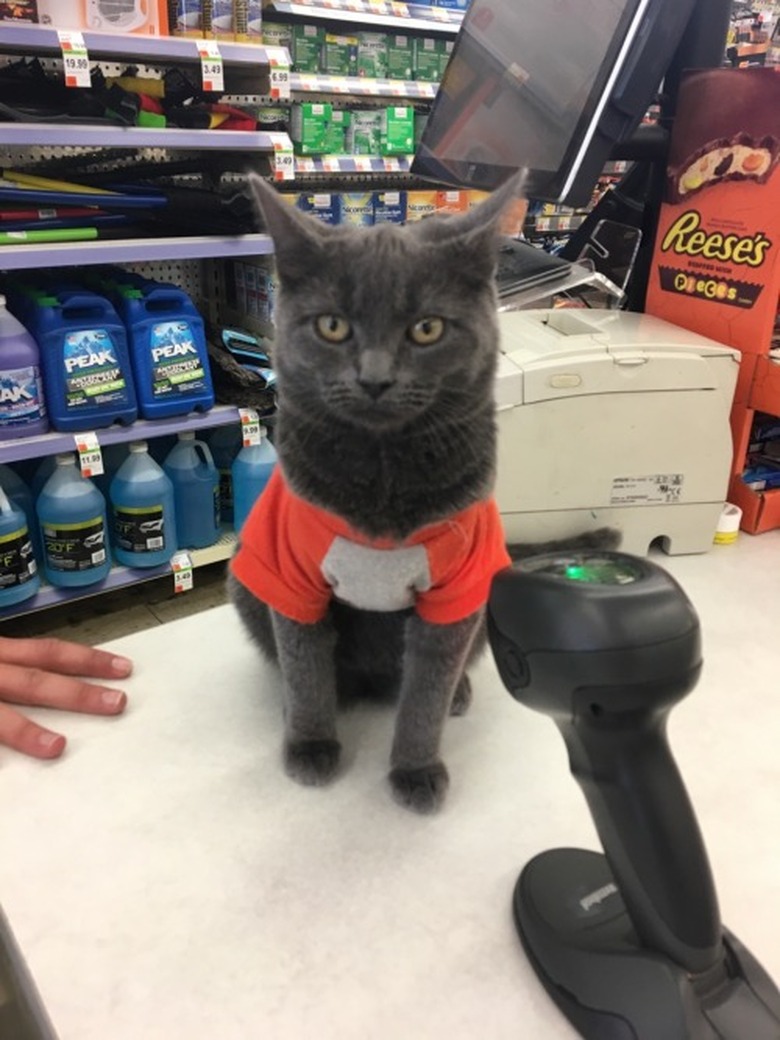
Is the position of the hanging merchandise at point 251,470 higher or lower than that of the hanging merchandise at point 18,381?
lower

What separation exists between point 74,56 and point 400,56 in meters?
1.72

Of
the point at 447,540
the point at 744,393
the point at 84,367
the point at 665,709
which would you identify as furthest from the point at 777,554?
the point at 84,367

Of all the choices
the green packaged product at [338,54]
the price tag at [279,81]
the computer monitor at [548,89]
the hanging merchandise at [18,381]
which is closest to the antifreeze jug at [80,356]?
the hanging merchandise at [18,381]

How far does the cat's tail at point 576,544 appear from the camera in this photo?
1.11 metres

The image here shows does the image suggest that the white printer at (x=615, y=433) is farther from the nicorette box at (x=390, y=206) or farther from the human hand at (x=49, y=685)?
the nicorette box at (x=390, y=206)

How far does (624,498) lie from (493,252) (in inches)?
23.6

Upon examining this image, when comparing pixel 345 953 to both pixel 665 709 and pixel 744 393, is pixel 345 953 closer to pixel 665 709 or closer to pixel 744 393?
pixel 665 709

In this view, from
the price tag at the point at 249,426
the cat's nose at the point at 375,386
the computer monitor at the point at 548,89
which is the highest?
the computer monitor at the point at 548,89

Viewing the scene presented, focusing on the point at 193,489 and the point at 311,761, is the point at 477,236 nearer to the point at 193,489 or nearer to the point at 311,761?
the point at 311,761

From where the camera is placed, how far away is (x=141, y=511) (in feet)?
6.77

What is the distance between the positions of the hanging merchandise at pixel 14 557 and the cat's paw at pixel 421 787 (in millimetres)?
1421

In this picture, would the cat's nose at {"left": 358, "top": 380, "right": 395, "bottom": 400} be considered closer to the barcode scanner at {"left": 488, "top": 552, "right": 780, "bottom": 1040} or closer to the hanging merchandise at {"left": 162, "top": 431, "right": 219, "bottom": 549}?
the barcode scanner at {"left": 488, "top": 552, "right": 780, "bottom": 1040}

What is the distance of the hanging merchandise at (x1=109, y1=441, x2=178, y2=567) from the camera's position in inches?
80.6

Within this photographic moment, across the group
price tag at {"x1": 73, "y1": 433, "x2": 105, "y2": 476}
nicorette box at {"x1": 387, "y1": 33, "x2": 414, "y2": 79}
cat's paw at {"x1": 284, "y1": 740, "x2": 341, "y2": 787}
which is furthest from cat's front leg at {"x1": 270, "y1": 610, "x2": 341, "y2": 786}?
nicorette box at {"x1": 387, "y1": 33, "x2": 414, "y2": 79}
